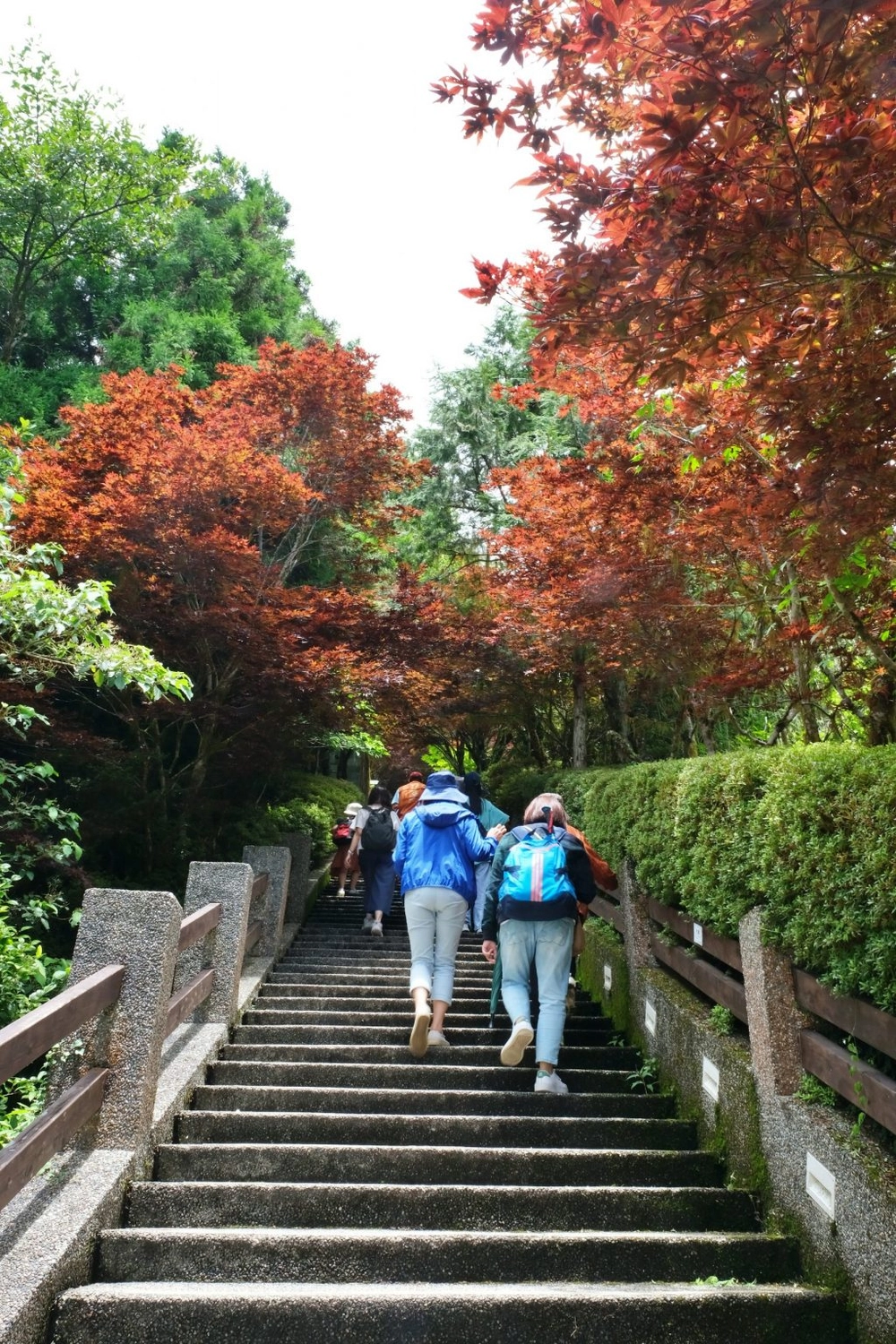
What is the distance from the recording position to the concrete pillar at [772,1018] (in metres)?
3.67

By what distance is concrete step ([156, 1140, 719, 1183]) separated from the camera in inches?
153

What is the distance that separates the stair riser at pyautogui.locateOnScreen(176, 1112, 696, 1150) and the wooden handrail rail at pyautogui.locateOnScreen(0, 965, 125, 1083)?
99cm

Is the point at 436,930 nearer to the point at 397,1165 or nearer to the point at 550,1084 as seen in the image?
the point at 550,1084

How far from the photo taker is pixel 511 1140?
14.2 ft

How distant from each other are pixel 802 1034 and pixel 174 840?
861cm

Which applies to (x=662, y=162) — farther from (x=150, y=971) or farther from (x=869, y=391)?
(x=150, y=971)

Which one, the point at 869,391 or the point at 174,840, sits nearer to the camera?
the point at 869,391

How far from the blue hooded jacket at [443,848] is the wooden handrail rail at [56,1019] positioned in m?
2.25

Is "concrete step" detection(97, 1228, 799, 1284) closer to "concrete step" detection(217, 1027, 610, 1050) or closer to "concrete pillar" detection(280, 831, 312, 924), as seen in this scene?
"concrete step" detection(217, 1027, 610, 1050)

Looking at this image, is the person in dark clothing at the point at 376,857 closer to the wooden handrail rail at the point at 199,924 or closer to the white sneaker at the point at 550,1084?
the wooden handrail rail at the point at 199,924

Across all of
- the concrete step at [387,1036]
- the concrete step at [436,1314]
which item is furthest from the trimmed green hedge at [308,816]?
the concrete step at [436,1314]

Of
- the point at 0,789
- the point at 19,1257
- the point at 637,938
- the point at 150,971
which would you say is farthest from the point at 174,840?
the point at 19,1257

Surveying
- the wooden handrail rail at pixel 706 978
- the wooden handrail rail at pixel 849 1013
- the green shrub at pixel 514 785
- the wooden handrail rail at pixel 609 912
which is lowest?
the wooden handrail rail at pixel 706 978

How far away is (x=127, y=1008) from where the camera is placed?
12.6ft
